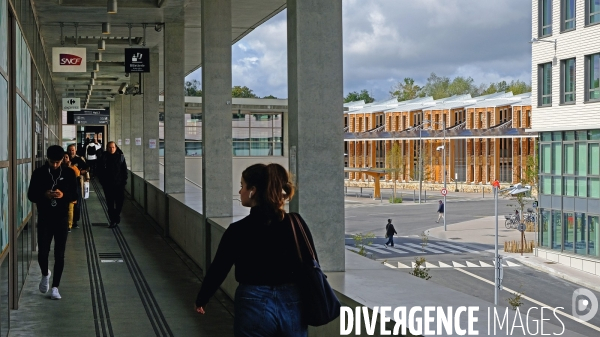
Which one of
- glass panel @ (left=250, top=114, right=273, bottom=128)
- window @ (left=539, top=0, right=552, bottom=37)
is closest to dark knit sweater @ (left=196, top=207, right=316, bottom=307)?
window @ (left=539, top=0, right=552, bottom=37)

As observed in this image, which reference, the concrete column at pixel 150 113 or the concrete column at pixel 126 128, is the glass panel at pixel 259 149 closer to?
the concrete column at pixel 126 128

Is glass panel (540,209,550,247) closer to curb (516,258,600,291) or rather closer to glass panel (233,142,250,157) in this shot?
curb (516,258,600,291)

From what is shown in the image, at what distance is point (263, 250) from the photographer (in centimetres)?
427

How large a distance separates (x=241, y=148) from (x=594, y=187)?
16.3 m

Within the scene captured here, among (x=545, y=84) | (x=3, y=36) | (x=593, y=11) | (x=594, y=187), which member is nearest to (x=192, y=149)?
(x=545, y=84)

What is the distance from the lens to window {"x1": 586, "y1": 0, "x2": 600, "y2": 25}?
119 ft

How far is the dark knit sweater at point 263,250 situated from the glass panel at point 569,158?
34.8 meters

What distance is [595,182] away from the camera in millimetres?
35781

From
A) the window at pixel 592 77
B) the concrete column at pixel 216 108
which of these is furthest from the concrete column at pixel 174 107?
the window at pixel 592 77

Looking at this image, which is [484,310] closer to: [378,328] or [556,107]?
[378,328]

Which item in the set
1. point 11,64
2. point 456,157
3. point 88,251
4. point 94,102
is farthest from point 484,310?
point 456,157

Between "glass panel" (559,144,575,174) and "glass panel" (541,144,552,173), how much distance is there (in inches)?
51.0

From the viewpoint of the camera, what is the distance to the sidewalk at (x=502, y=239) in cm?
3666

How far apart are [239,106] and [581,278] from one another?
56.5 ft
